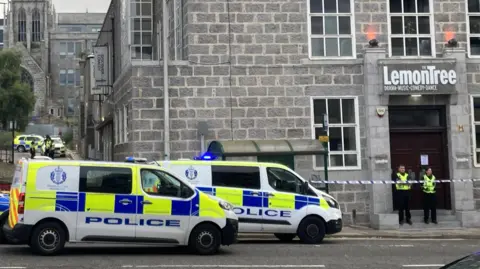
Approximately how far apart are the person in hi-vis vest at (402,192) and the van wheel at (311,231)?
480 cm

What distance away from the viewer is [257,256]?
39.7ft

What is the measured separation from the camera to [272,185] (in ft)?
48.5

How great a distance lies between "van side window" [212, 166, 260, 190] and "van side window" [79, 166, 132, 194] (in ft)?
10.2

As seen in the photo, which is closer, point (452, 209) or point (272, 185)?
point (272, 185)

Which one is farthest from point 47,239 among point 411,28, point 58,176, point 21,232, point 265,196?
point 411,28

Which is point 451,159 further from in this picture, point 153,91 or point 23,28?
point 23,28

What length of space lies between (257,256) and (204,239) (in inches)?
41.5

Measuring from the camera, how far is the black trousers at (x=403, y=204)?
61.6 feet

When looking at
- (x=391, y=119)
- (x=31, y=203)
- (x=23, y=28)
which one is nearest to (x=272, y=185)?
(x=31, y=203)

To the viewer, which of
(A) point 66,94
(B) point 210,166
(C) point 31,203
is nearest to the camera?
(C) point 31,203

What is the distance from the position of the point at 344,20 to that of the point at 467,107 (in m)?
4.71

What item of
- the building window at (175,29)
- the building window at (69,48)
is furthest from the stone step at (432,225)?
the building window at (69,48)

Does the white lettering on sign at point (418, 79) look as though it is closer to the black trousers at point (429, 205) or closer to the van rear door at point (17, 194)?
the black trousers at point (429, 205)

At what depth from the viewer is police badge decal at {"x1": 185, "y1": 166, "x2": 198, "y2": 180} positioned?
14414 millimetres
